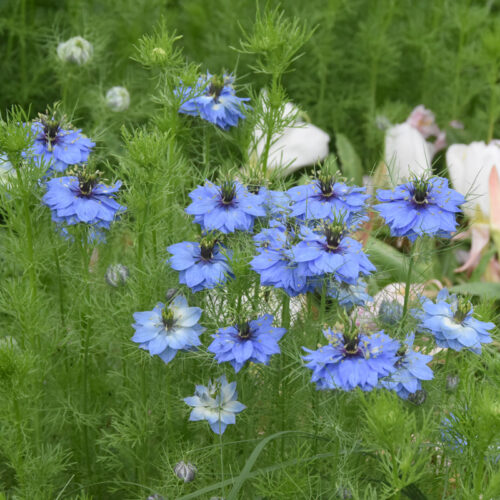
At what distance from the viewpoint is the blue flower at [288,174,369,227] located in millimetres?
1110

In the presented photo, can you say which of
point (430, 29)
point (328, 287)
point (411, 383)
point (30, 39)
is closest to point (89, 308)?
point (328, 287)

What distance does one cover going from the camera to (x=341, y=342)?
99cm

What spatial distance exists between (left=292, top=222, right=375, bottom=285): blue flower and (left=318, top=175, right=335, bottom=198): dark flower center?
9cm

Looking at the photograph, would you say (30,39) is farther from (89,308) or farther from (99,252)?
(89,308)

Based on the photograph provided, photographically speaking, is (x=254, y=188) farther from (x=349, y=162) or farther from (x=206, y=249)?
(x=349, y=162)

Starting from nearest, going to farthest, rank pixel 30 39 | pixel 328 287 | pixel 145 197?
pixel 328 287 < pixel 145 197 < pixel 30 39

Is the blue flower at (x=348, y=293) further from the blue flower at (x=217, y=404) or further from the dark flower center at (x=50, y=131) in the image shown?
the dark flower center at (x=50, y=131)

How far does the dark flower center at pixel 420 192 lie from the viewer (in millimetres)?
1091

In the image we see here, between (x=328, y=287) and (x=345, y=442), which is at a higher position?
(x=328, y=287)

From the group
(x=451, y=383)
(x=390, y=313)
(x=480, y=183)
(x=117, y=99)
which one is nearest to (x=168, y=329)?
(x=390, y=313)

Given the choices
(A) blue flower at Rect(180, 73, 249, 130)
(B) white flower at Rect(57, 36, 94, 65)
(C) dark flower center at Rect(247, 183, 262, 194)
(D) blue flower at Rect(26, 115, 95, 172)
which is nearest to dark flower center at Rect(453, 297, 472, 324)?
(C) dark flower center at Rect(247, 183, 262, 194)

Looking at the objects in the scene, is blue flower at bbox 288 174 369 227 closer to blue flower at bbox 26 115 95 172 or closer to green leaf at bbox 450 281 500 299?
blue flower at bbox 26 115 95 172

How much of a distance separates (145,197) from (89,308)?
0.73 ft

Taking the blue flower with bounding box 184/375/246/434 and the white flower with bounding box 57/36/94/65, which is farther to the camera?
the white flower with bounding box 57/36/94/65
